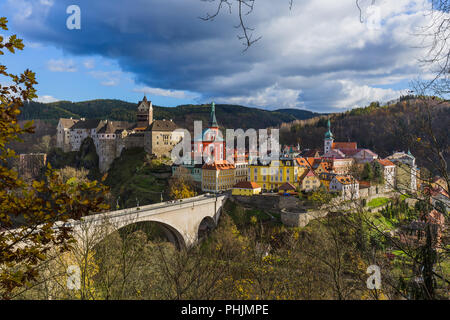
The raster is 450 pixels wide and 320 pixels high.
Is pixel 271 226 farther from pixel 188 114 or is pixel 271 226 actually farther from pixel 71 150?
pixel 188 114

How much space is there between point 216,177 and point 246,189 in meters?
6.60

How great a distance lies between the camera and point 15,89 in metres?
4.23

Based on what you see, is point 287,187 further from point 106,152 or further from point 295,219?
point 106,152

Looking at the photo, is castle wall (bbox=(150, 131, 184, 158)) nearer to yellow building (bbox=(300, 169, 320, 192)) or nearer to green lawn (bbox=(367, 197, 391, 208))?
yellow building (bbox=(300, 169, 320, 192))

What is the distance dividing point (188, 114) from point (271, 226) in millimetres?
122829

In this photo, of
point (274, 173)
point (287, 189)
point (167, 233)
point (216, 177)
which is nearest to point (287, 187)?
point (287, 189)

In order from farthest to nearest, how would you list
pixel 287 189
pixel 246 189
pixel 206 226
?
pixel 246 189 < pixel 287 189 < pixel 206 226

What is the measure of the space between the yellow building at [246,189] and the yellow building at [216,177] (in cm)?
485

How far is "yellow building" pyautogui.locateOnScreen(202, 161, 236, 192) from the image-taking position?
51.1m

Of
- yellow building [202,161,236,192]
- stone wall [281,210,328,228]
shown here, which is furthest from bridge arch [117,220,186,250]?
yellow building [202,161,236,192]

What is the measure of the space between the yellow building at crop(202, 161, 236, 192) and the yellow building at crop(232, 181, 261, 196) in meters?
4.85

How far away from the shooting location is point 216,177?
167 ft

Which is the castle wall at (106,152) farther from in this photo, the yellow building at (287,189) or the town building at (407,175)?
the town building at (407,175)
